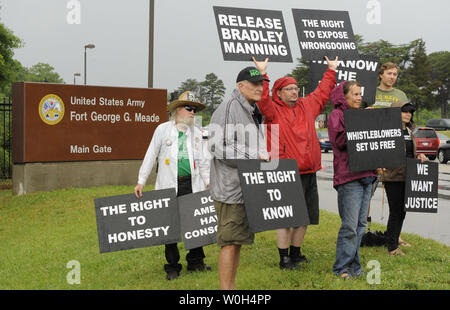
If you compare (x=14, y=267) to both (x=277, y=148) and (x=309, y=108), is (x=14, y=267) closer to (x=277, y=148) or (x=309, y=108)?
(x=277, y=148)

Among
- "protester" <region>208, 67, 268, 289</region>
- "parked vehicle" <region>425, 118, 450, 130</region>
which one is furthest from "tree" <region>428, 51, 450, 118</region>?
"protester" <region>208, 67, 268, 289</region>

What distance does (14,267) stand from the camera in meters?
5.68

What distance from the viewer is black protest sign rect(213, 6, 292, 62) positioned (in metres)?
4.66

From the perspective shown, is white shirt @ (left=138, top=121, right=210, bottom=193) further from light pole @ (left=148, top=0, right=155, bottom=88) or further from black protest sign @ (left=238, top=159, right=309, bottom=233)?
light pole @ (left=148, top=0, right=155, bottom=88)

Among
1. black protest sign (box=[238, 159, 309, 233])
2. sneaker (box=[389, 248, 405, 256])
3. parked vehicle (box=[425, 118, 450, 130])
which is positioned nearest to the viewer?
black protest sign (box=[238, 159, 309, 233])

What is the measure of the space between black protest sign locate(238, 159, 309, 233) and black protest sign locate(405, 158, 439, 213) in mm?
2182

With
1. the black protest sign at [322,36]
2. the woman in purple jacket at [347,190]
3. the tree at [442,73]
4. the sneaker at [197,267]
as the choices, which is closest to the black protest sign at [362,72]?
the black protest sign at [322,36]

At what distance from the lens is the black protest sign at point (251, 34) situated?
4664 mm

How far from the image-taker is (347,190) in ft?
15.5

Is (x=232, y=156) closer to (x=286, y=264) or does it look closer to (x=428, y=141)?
(x=286, y=264)

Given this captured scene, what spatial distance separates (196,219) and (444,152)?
2037cm

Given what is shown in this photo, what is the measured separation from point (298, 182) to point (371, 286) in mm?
1323

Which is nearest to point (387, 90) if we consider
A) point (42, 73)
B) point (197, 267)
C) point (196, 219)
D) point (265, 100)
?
point (265, 100)

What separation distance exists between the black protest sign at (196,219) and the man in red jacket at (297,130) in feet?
2.56
